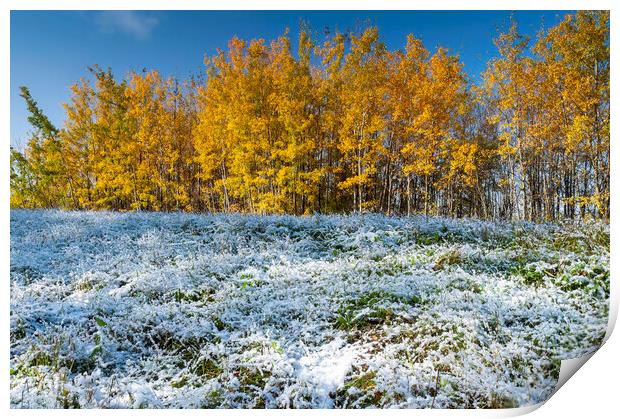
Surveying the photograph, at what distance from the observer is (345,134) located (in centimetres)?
1030

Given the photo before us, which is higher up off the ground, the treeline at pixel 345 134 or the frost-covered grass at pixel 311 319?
the treeline at pixel 345 134

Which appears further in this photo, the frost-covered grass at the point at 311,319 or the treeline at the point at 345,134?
the treeline at the point at 345,134

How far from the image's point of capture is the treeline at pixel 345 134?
229 inches

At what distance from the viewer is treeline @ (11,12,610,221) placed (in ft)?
19.1

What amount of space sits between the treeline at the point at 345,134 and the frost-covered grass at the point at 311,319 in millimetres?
1547

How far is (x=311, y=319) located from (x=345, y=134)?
696 centimetres

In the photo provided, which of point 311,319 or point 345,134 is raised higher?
point 345,134

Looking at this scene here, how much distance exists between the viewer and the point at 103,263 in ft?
19.5

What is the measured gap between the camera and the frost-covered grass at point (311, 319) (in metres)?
3.31

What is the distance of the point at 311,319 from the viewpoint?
4.23 m

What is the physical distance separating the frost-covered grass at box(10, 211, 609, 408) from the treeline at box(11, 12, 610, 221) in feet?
5.07

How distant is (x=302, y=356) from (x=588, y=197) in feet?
15.5

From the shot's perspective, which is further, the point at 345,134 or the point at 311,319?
the point at 345,134
